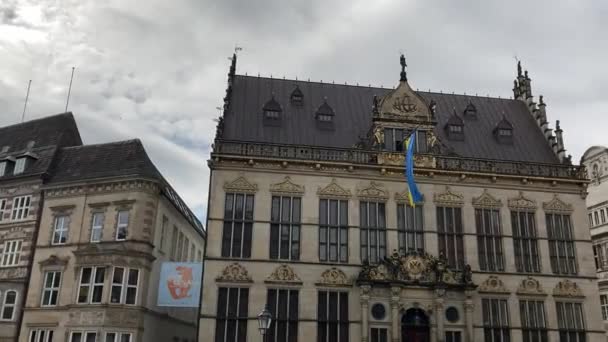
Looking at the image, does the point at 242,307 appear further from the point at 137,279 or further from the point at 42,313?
the point at 42,313

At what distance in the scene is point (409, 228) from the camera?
32781mm

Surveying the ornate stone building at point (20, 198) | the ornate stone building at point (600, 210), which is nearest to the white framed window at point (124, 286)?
the ornate stone building at point (20, 198)

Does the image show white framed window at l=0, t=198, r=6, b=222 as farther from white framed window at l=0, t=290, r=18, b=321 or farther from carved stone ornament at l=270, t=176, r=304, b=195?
carved stone ornament at l=270, t=176, r=304, b=195

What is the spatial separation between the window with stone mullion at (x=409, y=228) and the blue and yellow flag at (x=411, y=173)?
864 millimetres

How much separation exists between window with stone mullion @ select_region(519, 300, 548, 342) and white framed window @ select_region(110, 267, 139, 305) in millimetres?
22034

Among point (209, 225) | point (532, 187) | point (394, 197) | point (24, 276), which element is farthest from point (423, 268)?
point (24, 276)

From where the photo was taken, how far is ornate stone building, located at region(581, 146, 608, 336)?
43500mm

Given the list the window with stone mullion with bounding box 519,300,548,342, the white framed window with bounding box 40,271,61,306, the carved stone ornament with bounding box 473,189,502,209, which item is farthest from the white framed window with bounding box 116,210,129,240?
the window with stone mullion with bounding box 519,300,548,342

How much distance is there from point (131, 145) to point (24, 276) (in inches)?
395

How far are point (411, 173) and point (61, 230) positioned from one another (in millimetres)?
20954

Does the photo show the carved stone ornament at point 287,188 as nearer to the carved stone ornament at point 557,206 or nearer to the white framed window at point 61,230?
A: the white framed window at point 61,230

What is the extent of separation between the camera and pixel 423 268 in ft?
103

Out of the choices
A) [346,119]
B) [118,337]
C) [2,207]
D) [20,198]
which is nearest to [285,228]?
[346,119]

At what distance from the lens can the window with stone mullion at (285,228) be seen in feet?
103
